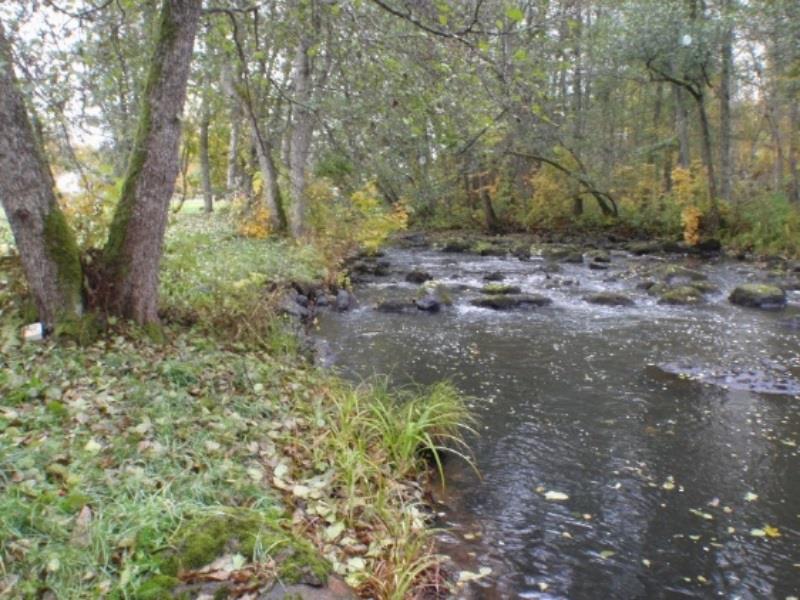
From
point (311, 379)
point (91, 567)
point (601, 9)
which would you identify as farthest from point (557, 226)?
point (91, 567)

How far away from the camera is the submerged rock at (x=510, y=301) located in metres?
13.7

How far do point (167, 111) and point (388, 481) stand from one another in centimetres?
→ 402

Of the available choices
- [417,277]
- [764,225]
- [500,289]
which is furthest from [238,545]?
[764,225]

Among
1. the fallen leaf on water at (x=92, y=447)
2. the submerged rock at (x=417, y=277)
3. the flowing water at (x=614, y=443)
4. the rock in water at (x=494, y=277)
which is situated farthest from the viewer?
the rock in water at (x=494, y=277)

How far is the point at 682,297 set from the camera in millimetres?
13969

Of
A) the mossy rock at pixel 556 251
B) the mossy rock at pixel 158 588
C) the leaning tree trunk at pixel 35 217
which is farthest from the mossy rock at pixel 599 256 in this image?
the mossy rock at pixel 158 588

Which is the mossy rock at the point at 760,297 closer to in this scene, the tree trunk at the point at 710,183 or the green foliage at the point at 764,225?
the green foliage at the point at 764,225

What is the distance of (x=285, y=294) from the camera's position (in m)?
11.1

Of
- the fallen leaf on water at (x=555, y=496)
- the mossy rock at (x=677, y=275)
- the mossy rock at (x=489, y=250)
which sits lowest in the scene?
the fallen leaf on water at (x=555, y=496)

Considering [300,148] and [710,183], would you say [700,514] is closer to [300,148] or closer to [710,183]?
[300,148]

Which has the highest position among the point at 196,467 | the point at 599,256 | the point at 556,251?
the point at 556,251

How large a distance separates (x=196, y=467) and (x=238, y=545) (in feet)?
3.23

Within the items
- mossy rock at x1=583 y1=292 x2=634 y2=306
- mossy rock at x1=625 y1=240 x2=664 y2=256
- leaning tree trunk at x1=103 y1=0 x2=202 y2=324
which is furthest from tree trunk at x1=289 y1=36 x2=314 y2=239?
mossy rock at x1=625 y1=240 x2=664 y2=256

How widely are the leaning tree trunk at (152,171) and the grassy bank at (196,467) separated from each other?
469 millimetres
